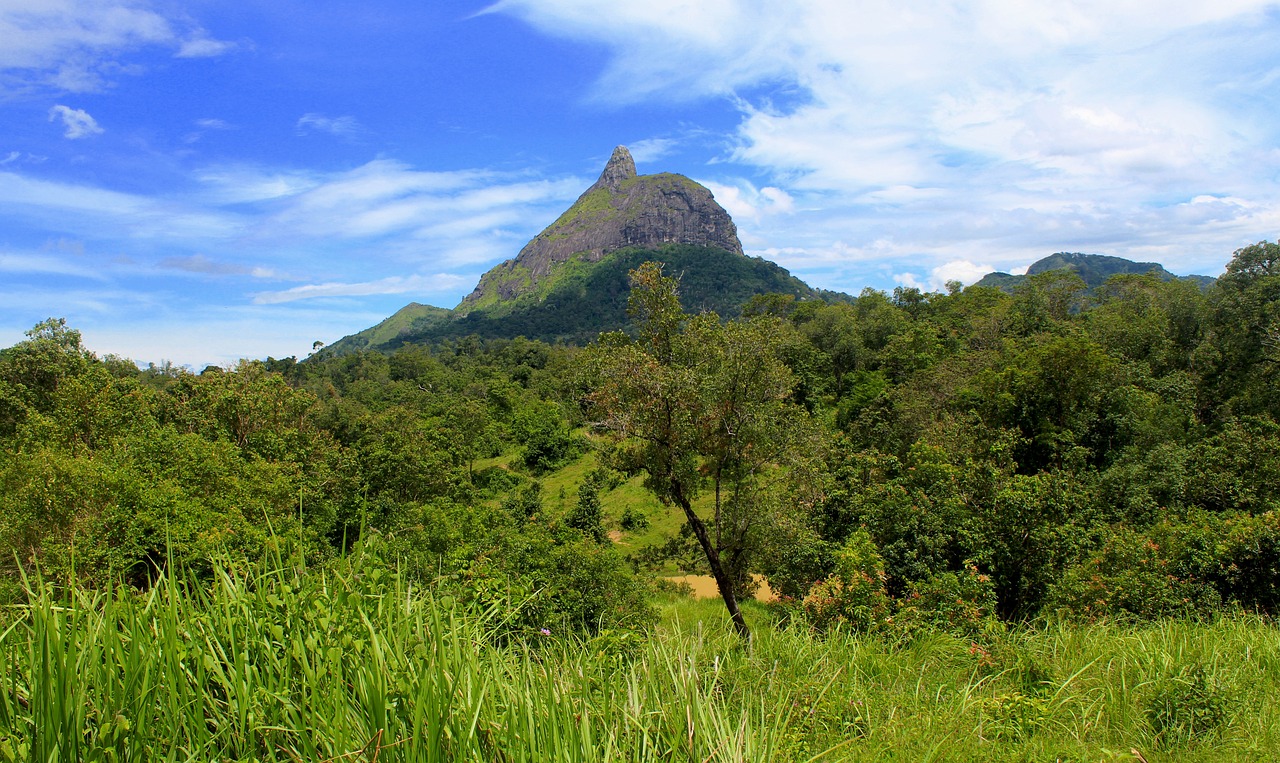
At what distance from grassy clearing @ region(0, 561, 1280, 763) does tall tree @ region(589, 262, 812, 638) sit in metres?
5.47

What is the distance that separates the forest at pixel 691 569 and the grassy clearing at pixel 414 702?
21 mm

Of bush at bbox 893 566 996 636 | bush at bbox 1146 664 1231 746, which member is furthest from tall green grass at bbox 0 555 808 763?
bush at bbox 893 566 996 636

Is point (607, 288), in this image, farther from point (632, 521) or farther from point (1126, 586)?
point (1126, 586)

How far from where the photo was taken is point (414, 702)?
6.98 feet

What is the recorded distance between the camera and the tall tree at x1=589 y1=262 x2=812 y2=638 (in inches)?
366

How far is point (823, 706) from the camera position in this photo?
142 inches

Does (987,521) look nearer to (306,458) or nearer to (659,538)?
(659,538)

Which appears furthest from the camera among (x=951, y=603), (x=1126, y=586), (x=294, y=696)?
(x=1126, y=586)

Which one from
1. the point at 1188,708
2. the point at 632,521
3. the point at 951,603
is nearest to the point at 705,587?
the point at 632,521

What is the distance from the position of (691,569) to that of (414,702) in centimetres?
1019

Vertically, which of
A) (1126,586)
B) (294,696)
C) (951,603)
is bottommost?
(1126,586)

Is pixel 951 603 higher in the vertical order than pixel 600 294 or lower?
lower

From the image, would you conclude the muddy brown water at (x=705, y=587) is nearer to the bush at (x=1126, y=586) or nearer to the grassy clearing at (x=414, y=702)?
the bush at (x=1126, y=586)

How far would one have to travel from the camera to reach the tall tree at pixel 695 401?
366 inches
